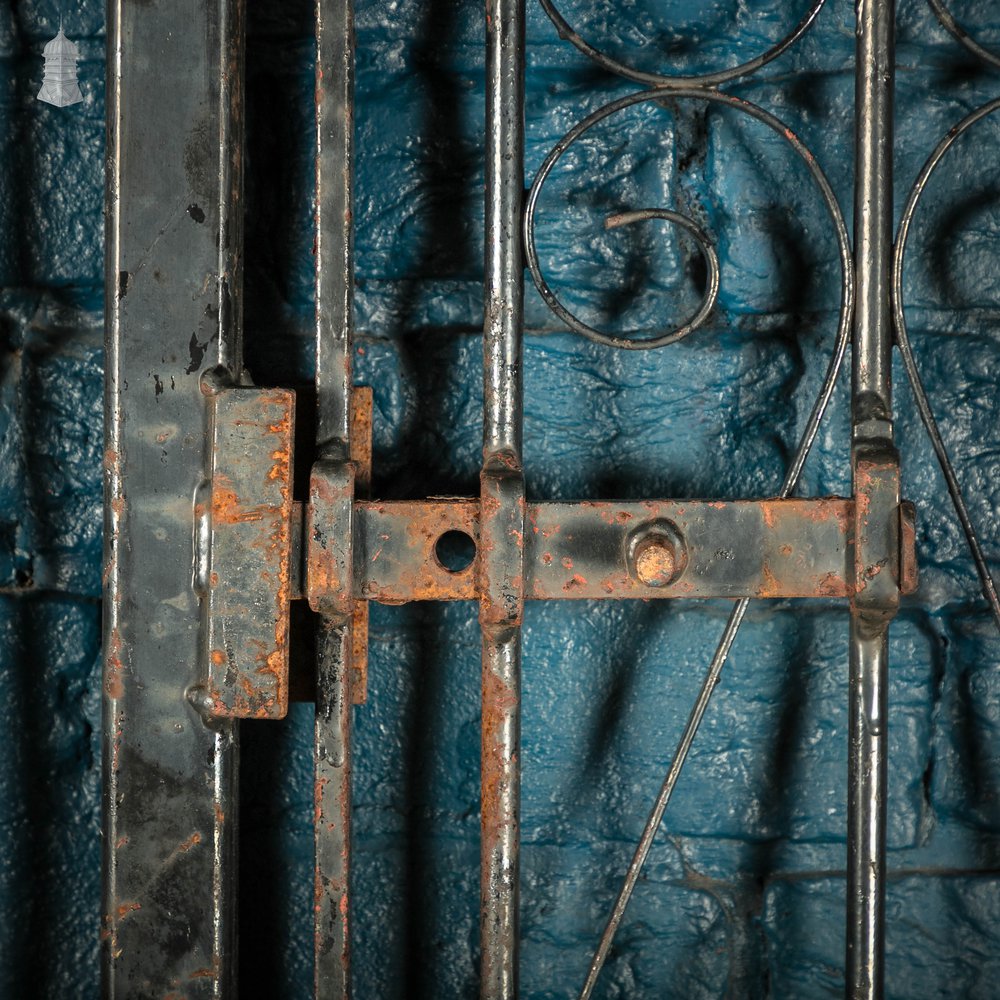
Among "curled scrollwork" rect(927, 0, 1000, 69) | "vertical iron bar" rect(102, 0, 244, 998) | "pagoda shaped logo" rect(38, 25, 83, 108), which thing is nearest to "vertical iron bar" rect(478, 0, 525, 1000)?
"vertical iron bar" rect(102, 0, 244, 998)

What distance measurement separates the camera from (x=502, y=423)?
2.50 feet

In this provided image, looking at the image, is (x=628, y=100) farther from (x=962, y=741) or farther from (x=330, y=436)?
(x=962, y=741)

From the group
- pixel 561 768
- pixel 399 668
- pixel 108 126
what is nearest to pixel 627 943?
pixel 561 768

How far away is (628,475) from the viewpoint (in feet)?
3.46

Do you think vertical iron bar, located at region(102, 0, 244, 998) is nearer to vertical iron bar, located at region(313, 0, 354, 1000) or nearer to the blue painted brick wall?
vertical iron bar, located at region(313, 0, 354, 1000)

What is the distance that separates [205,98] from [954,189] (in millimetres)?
753

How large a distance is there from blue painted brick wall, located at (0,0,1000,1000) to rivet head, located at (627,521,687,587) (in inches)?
12.7

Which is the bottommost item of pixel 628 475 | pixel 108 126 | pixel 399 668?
pixel 399 668

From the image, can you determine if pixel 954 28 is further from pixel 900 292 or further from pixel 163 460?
pixel 163 460

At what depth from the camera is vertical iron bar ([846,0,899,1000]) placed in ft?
2.52

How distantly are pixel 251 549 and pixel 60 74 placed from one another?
645 mm

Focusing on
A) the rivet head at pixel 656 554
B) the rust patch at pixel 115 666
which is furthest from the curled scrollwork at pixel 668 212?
the rust patch at pixel 115 666

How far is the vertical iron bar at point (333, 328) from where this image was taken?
30.0 inches

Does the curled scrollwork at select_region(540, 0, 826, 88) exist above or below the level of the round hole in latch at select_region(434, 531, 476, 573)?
above
